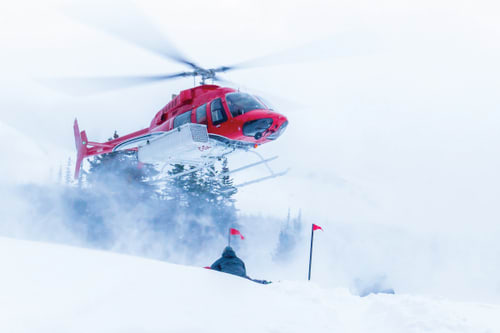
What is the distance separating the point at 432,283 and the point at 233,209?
23.6m

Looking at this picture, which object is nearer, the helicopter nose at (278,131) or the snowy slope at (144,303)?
the snowy slope at (144,303)

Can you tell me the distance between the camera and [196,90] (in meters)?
12.3

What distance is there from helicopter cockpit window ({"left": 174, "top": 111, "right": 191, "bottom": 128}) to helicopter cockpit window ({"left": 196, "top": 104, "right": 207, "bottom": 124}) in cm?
31

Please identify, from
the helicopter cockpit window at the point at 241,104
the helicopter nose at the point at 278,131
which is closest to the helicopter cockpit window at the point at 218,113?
the helicopter cockpit window at the point at 241,104

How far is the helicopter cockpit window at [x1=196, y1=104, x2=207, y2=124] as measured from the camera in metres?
11.5

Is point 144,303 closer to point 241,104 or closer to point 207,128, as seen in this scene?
point 241,104

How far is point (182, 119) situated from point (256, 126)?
2.35 meters

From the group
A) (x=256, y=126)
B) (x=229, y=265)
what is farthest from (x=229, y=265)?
(x=256, y=126)

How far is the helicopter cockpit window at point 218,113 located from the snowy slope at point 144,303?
224 inches

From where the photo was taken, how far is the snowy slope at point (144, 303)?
3633 mm

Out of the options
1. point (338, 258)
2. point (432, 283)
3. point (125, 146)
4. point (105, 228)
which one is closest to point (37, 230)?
point (105, 228)

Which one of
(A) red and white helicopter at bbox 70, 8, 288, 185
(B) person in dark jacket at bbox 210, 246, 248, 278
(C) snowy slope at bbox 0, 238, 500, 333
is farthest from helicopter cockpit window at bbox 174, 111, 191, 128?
(C) snowy slope at bbox 0, 238, 500, 333

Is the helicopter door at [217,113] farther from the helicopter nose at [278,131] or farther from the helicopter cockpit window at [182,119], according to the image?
the helicopter nose at [278,131]

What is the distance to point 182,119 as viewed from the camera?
12.0 m
